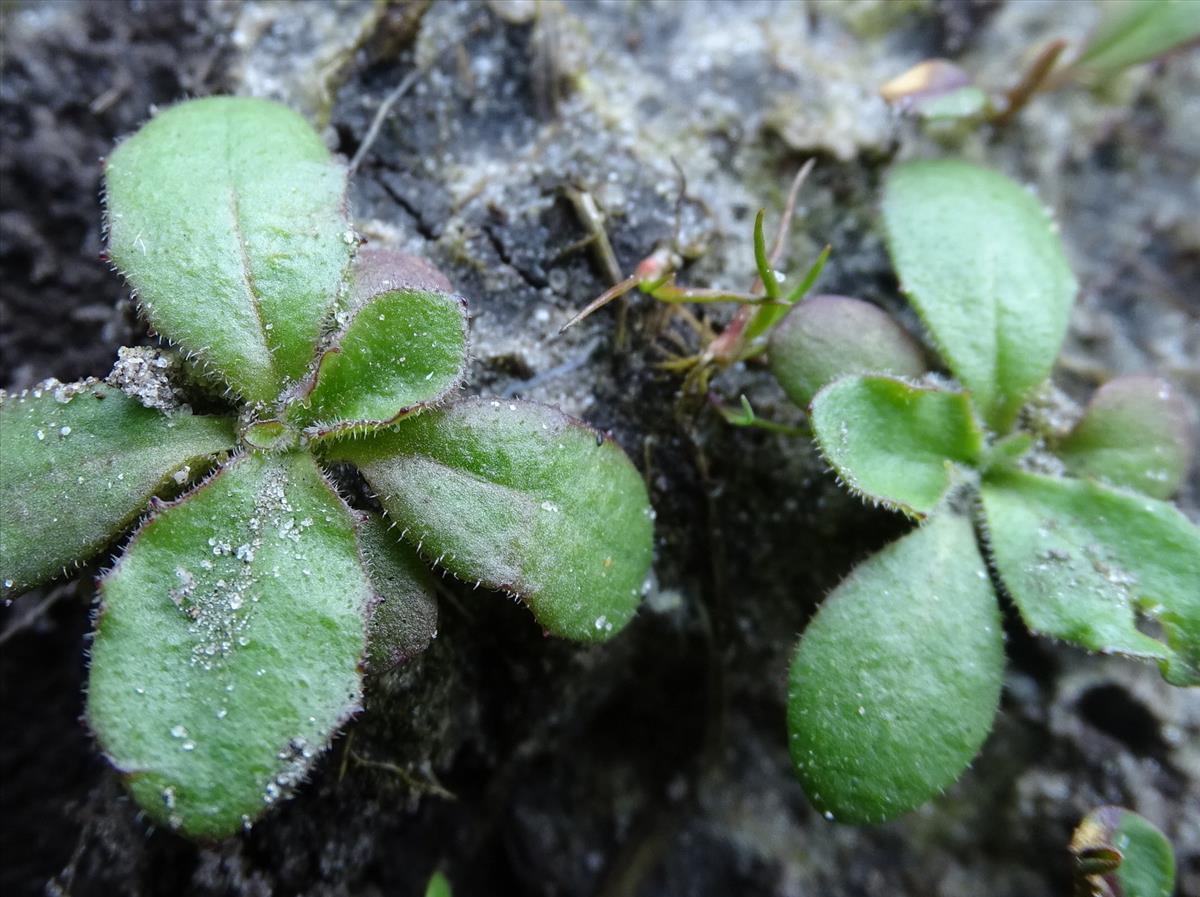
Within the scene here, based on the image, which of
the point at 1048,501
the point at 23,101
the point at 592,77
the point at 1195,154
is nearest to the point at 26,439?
the point at 23,101

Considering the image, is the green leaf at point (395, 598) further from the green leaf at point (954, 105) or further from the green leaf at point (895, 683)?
Answer: the green leaf at point (954, 105)

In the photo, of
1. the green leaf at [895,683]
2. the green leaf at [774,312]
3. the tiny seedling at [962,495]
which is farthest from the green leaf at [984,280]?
the green leaf at [895,683]

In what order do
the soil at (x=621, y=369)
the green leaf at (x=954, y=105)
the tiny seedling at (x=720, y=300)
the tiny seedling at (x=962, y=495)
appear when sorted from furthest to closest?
1. the green leaf at (x=954, y=105)
2. the soil at (x=621, y=369)
3. the tiny seedling at (x=720, y=300)
4. the tiny seedling at (x=962, y=495)

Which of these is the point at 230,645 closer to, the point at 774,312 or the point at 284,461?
the point at 284,461

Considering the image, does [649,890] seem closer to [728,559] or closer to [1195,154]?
[728,559]

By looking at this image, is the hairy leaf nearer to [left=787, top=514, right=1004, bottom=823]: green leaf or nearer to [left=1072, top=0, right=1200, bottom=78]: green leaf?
[left=787, top=514, right=1004, bottom=823]: green leaf

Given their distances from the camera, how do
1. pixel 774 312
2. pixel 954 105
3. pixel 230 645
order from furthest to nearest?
pixel 954 105, pixel 774 312, pixel 230 645

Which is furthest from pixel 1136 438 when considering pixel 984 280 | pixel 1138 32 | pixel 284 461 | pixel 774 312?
pixel 284 461
